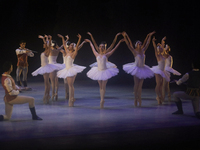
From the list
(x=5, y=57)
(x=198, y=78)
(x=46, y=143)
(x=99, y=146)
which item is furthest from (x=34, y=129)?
(x=5, y=57)

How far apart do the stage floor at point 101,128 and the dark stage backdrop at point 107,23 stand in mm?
4491

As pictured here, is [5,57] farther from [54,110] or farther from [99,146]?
[99,146]

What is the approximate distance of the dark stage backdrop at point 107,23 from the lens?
10820 mm

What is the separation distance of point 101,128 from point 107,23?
889cm

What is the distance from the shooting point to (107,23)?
42.9 ft

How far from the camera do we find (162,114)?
5.91 meters

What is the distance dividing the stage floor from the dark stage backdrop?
14.7ft

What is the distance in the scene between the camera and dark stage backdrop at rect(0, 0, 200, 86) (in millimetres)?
10820

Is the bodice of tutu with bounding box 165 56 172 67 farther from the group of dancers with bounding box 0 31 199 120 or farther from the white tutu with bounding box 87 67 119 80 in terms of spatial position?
the white tutu with bounding box 87 67 119 80

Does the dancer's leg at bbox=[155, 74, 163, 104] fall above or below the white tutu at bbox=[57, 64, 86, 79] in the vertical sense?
below

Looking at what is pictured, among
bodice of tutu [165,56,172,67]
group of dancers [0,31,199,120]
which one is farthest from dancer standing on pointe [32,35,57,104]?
bodice of tutu [165,56,172,67]

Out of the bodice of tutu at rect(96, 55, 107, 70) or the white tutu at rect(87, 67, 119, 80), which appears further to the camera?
the bodice of tutu at rect(96, 55, 107, 70)

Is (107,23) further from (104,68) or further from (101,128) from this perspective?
(101,128)

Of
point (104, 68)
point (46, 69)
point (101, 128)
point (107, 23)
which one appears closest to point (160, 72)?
point (104, 68)
